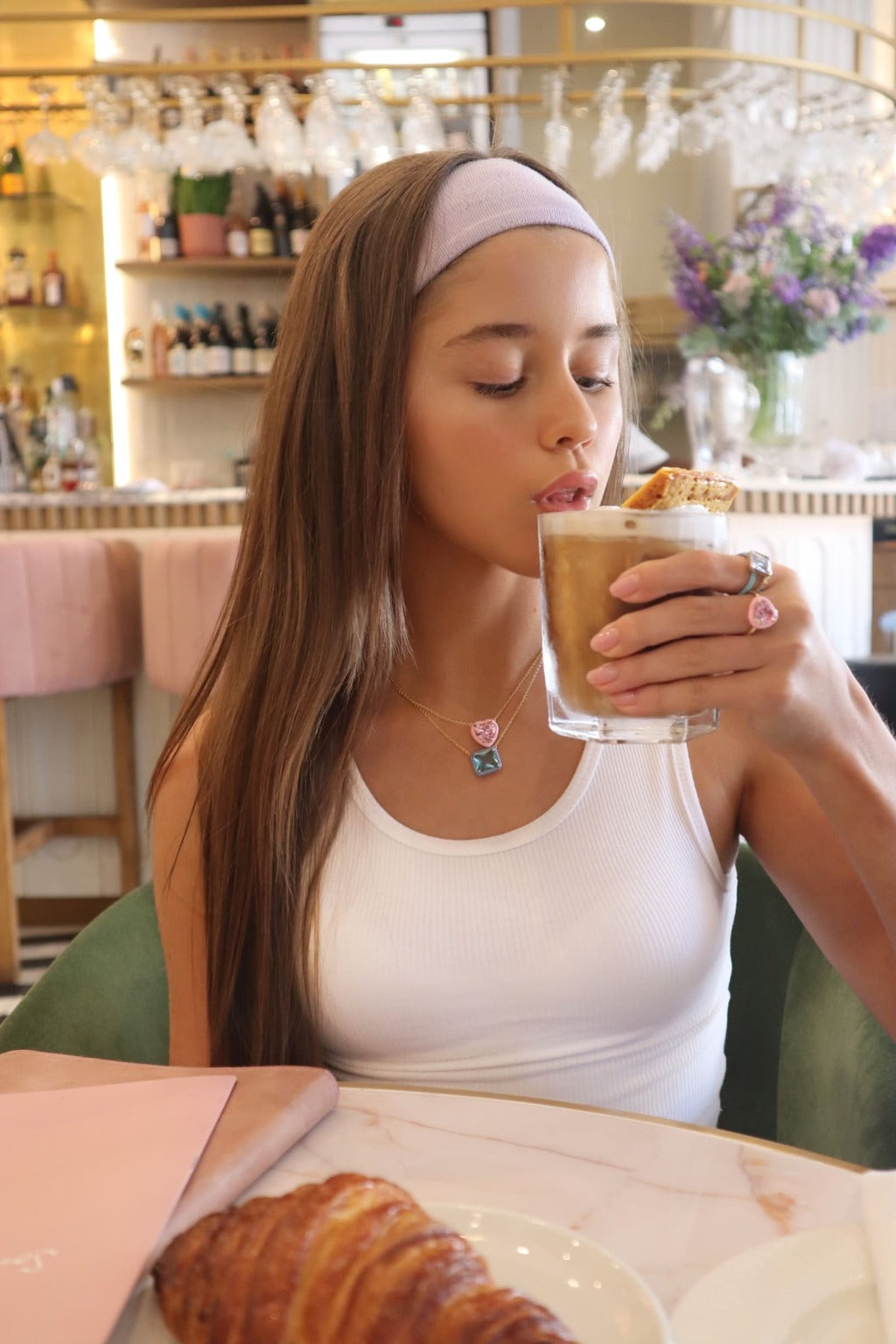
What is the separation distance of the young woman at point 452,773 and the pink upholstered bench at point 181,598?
1797 mm

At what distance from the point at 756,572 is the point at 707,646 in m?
0.05

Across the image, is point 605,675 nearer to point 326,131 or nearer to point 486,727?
point 486,727

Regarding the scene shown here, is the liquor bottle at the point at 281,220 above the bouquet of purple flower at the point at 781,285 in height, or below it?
above

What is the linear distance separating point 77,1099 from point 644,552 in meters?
0.44

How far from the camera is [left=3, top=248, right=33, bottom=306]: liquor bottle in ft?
18.1

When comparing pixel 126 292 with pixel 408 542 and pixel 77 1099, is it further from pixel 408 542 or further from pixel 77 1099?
pixel 77 1099

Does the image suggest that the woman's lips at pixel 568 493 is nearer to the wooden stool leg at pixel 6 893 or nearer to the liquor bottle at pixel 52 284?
the wooden stool leg at pixel 6 893

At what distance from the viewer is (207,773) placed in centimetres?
113

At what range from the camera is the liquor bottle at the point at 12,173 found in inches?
215

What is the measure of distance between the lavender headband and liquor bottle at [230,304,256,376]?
4516 mm

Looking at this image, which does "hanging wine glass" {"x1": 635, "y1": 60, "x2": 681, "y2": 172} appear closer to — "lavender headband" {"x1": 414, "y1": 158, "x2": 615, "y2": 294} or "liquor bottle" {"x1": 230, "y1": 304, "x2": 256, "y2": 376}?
"liquor bottle" {"x1": 230, "y1": 304, "x2": 256, "y2": 376}

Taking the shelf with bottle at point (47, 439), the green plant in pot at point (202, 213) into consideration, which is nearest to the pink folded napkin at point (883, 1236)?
the shelf with bottle at point (47, 439)

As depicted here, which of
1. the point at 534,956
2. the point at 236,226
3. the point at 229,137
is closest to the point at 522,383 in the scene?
the point at 534,956

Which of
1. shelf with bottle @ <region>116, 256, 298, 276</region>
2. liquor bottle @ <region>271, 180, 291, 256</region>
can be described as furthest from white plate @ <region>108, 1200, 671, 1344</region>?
liquor bottle @ <region>271, 180, 291, 256</region>
